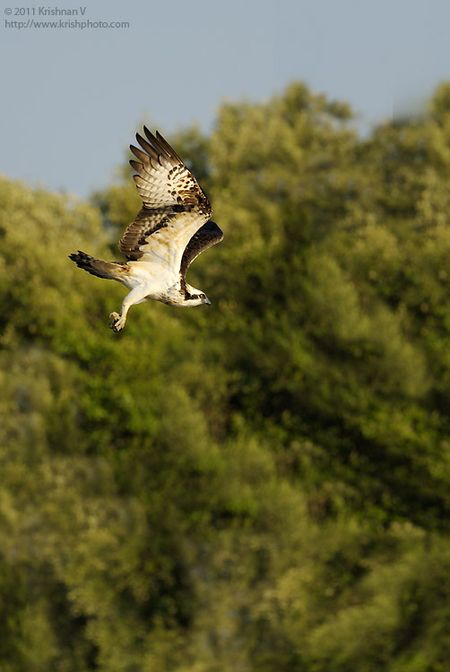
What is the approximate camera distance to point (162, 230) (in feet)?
48.1

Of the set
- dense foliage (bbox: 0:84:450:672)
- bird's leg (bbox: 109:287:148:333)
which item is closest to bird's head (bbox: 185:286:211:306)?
bird's leg (bbox: 109:287:148:333)

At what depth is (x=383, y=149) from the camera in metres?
50.5

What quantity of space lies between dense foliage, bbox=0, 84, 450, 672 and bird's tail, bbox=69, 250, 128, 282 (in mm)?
22338

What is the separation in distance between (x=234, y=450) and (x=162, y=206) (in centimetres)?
2472

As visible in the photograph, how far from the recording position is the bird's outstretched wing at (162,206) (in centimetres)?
1459

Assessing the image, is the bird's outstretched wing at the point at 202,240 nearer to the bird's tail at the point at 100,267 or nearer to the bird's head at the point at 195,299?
the bird's head at the point at 195,299

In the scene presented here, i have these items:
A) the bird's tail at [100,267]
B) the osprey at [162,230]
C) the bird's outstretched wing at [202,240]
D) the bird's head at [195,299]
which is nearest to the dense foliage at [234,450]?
the bird's outstretched wing at [202,240]

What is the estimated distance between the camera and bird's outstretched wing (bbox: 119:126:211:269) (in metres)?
14.6

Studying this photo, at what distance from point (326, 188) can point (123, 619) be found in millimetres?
17832

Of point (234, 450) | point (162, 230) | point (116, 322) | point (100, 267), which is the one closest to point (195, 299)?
point (162, 230)

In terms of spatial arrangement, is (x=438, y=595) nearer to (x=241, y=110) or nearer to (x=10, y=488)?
(x=10, y=488)

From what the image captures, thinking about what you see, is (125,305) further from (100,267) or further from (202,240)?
(202,240)

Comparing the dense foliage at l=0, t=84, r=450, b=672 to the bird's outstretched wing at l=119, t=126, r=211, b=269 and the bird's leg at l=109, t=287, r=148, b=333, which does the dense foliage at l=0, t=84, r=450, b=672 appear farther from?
the bird's leg at l=109, t=287, r=148, b=333

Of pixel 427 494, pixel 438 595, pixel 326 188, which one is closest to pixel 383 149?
pixel 326 188
